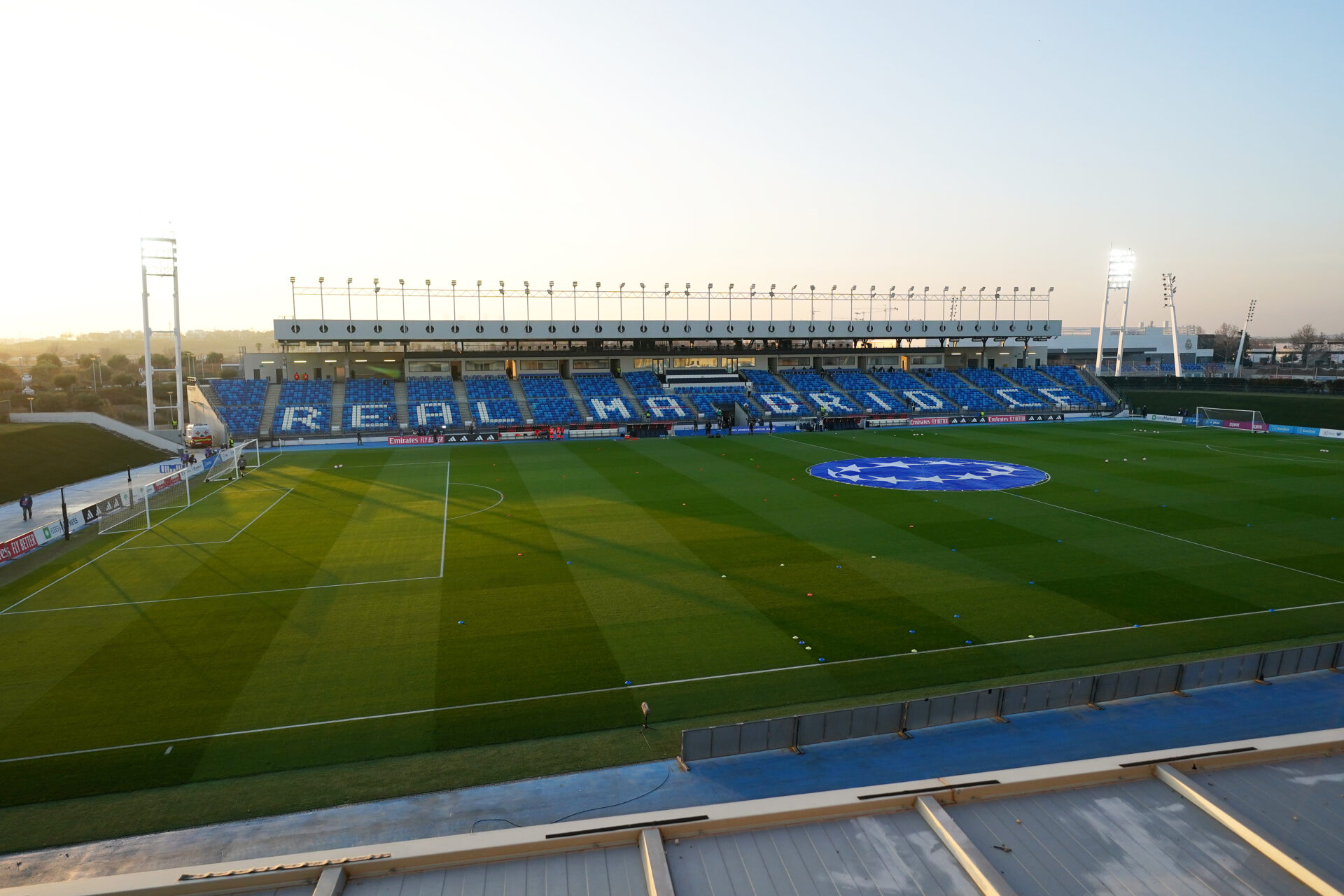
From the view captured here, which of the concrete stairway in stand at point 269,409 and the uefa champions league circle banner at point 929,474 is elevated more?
the concrete stairway in stand at point 269,409

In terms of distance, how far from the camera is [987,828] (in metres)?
7.52

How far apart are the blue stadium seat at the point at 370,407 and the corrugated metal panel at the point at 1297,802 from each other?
5937cm

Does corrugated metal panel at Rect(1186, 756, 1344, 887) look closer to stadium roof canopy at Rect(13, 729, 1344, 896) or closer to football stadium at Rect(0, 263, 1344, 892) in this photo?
stadium roof canopy at Rect(13, 729, 1344, 896)

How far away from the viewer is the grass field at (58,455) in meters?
39.8

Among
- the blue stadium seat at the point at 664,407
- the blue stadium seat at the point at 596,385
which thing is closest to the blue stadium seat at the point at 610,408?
the blue stadium seat at the point at 596,385

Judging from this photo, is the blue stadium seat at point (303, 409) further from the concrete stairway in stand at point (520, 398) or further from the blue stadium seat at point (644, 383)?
the blue stadium seat at point (644, 383)

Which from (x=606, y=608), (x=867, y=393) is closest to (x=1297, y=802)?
(x=606, y=608)

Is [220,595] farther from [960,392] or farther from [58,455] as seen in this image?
[960,392]

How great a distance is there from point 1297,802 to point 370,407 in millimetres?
64364

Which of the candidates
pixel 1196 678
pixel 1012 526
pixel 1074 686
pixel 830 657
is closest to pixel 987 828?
pixel 1074 686

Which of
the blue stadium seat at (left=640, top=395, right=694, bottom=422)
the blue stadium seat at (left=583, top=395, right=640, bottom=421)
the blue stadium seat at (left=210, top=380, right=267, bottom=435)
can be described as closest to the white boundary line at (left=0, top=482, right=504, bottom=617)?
the blue stadium seat at (left=210, top=380, right=267, bottom=435)

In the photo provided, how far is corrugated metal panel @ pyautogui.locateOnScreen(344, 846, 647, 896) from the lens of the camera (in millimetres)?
6652

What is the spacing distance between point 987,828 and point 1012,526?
2344 cm

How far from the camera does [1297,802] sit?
26.0 ft
